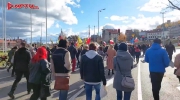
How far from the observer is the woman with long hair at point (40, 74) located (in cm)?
573

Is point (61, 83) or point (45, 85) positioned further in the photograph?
point (45, 85)

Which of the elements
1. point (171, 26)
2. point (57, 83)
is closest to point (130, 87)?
point (57, 83)

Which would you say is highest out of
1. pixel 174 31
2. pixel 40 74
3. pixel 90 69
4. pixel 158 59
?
pixel 174 31

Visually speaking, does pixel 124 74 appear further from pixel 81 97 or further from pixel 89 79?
pixel 81 97

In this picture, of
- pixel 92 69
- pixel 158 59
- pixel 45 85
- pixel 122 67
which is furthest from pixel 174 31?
pixel 45 85

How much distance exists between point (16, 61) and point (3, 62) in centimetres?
1321

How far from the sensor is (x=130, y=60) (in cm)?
537

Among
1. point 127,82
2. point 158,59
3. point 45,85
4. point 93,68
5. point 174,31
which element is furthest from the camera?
point 174,31

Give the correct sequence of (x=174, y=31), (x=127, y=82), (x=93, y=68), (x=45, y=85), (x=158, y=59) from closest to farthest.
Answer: (x=127, y=82)
(x=93, y=68)
(x=45, y=85)
(x=158, y=59)
(x=174, y=31)

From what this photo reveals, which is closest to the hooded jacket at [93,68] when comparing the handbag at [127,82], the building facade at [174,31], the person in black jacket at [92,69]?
the person in black jacket at [92,69]

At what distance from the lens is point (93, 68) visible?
5.37 metres

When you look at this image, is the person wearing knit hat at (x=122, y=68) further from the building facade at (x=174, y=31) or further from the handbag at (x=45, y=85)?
the building facade at (x=174, y=31)

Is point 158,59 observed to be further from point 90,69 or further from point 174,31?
point 174,31

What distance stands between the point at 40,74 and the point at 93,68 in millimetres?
1538
